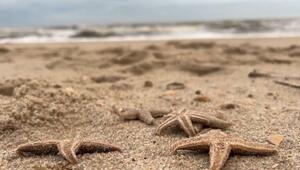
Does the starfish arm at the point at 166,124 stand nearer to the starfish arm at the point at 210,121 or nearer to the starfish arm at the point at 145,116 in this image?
the starfish arm at the point at 210,121

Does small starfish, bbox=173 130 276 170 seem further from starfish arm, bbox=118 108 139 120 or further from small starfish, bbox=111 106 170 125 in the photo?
starfish arm, bbox=118 108 139 120

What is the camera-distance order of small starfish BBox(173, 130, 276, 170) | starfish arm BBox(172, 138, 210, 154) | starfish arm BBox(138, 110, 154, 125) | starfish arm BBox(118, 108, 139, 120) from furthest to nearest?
1. starfish arm BBox(118, 108, 139, 120)
2. starfish arm BBox(138, 110, 154, 125)
3. starfish arm BBox(172, 138, 210, 154)
4. small starfish BBox(173, 130, 276, 170)

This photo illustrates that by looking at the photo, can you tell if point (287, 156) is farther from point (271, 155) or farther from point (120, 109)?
point (120, 109)

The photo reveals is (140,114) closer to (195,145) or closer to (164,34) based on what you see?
(195,145)

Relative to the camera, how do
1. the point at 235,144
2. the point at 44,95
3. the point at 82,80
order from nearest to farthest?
the point at 235,144 → the point at 44,95 → the point at 82,80

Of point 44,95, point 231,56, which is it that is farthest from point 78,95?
point 231,56

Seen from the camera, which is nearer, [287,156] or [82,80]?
[287,156]

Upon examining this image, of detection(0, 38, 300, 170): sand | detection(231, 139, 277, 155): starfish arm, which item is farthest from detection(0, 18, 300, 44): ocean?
detection(231, 139, 277, 155): starfish arm
